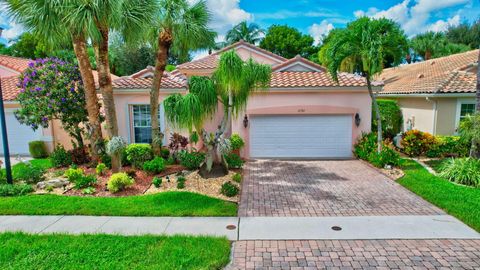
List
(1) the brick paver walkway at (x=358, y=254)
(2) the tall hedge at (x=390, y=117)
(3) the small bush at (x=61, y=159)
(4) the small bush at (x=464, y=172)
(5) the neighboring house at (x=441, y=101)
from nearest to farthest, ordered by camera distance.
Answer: (1) the brick paver walkway at (x=358, y=254) → (4) the small bush at (x=464, y=172) → (3) the small bush at (x=61, y=159) → (5) the neighboring house at (x=441, y=101) → (2) the tall hedge at (x=390, y=117)

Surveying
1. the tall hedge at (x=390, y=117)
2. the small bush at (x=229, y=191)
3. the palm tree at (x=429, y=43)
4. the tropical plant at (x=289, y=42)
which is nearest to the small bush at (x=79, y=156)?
the small bush at (x=229, y=191)

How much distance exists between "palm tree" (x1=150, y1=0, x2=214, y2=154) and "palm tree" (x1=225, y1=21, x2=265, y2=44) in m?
29.2

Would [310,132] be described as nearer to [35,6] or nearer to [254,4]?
[254,4]

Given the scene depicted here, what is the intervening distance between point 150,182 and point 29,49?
38.5 meters

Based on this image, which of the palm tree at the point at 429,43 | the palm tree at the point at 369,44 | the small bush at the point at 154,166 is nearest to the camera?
the small bush at the point at 154,166

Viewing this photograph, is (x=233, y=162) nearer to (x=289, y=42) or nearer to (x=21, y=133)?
(x=21, y=133)

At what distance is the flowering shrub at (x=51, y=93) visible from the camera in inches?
444

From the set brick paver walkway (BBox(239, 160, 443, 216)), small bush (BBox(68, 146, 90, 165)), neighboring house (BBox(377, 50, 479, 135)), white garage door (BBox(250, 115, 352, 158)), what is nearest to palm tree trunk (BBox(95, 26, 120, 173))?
small bush (BBox(68, 146, 90, 165))

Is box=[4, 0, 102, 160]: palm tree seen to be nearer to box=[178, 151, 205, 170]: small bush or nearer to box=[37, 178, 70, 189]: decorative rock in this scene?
box=[37, 178, 70, 189]: decorative rock

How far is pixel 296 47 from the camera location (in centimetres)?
4175

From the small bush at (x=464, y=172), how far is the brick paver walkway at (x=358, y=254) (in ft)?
15.0

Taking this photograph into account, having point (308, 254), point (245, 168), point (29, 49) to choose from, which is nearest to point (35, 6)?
point (245, 168)

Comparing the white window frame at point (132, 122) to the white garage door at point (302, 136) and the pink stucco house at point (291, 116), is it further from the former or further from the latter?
the white garage door at point (302, 136)

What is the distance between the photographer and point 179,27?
32.1 feet
